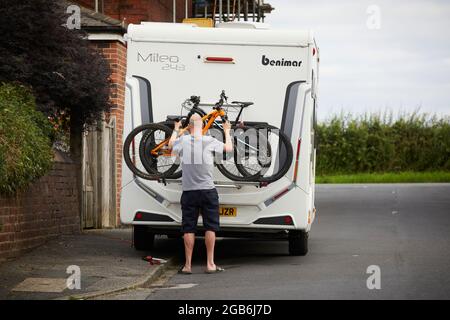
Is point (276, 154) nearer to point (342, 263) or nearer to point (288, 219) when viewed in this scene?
point (288, 219)

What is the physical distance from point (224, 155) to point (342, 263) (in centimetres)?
208

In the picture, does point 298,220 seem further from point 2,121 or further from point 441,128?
point 441,128

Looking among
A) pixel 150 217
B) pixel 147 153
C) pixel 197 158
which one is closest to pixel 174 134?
pixel 197 158

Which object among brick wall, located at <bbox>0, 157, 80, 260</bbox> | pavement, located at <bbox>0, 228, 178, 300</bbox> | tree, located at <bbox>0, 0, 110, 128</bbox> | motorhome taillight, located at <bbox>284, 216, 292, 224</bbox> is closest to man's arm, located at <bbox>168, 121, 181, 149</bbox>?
pavement, located at <bbox>0, 228, 178, 300</bbox>

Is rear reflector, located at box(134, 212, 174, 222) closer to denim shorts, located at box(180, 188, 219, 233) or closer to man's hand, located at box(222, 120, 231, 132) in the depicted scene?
denim shorts, located at box(180, 188, 219, 233)

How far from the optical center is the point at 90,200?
19.0 meters

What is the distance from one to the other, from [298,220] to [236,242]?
3.80 m

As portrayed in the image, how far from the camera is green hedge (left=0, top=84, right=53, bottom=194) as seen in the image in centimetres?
→ 1358

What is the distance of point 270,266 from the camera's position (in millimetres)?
14086

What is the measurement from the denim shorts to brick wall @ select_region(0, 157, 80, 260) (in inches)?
87.8

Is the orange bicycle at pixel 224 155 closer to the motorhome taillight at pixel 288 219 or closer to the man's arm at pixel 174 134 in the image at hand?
the man's arm at pixel 174 134

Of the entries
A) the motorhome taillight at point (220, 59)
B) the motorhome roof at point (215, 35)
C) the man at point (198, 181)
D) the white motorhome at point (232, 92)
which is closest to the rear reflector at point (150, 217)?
the white motorhome at point (232, 92)

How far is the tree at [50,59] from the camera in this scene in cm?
1511

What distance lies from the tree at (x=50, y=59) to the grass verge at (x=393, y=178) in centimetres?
2403
